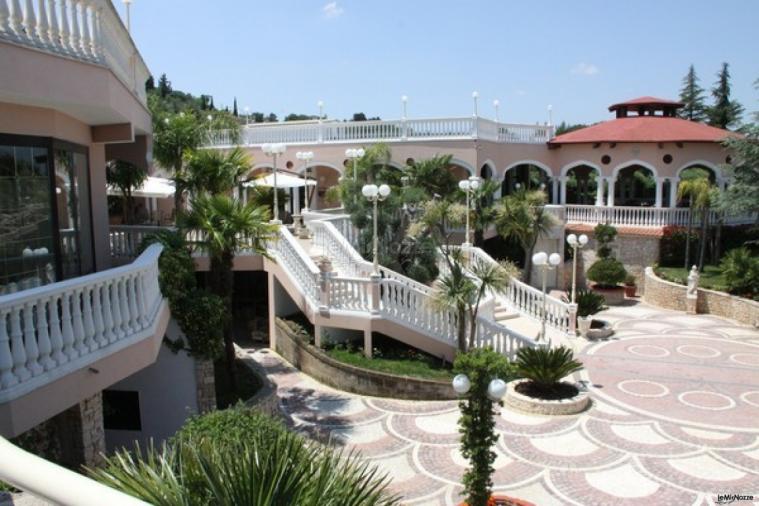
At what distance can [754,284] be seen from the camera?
22.0 meters

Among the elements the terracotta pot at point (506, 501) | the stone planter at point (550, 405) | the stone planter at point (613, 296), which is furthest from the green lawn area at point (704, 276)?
the terracotta pot at point (506, 501)

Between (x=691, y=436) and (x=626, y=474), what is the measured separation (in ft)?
7.90

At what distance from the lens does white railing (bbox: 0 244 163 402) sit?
5.95 meters

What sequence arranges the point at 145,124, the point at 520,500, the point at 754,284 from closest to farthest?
the point at 520,500 < the point at 145,124 < the point at 754,284

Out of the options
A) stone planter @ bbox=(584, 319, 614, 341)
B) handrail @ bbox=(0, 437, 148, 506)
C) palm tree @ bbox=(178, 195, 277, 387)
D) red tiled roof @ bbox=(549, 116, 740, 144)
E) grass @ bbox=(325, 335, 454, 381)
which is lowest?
stone planter @ bbox=(584, 319, 614, 341)

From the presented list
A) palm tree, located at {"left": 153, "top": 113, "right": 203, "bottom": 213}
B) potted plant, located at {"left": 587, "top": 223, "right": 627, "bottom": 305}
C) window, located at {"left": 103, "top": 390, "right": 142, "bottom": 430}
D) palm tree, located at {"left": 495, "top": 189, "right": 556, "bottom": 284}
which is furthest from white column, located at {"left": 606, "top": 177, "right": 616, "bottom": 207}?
window, located at {"left": 103, "top": 390, "right": 142, "bottom": 430}

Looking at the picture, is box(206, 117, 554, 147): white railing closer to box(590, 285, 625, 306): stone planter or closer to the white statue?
box(590, 285, 625, 306): stone planter

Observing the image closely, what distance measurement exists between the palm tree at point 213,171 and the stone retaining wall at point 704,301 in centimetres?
1789

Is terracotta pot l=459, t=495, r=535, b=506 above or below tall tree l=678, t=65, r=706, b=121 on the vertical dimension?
below

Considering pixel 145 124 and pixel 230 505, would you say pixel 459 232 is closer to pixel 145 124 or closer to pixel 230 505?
pixel 145 124

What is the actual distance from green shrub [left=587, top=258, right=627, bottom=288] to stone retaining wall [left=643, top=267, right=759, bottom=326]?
1168mm

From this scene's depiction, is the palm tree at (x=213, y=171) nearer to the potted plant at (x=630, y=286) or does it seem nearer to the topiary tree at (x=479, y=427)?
the topiary tree at (x=479, y=427)

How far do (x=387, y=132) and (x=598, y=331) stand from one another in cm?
1311

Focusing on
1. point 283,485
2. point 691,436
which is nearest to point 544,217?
point 691,436
